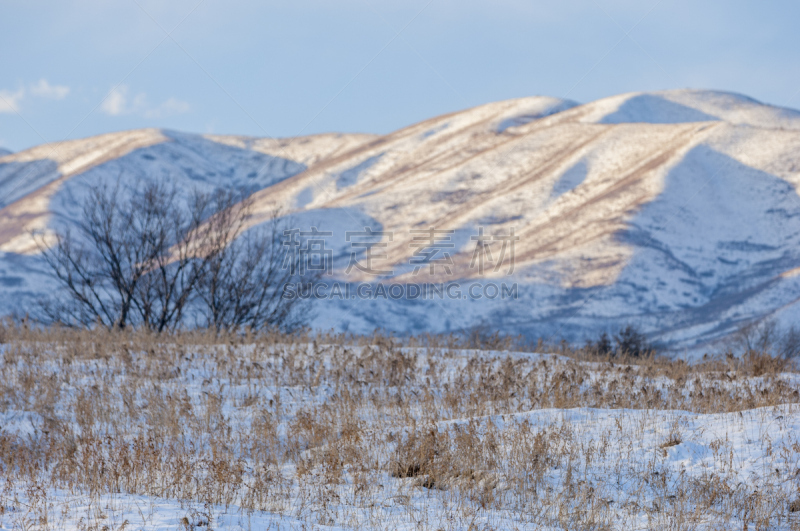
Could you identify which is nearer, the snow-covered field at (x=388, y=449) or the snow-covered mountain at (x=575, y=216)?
the snow-covered field at (x=388, y=449)

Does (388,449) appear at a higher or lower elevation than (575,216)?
lower

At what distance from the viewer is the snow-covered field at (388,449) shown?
4508 mm

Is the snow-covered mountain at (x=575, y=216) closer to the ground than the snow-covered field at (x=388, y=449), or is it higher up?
higher up

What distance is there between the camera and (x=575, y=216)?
56.6 meters

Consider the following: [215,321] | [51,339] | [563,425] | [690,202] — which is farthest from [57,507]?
[690,202]

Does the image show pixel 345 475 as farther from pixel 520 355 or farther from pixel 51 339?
pixel 51 339

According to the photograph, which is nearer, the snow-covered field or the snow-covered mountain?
the snow-covered field

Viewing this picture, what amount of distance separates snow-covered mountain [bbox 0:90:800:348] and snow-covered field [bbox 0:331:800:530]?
15.1 m

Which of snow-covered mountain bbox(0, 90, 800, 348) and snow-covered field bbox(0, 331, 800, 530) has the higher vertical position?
snow-covered mountain bbox(0, 90, 800, 348)

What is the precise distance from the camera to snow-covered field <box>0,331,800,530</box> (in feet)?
14.8

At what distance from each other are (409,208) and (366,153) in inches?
1467

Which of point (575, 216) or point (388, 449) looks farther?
point (575, 216)

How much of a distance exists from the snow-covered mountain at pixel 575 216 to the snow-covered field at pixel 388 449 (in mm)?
15074

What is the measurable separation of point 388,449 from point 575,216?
53.6 metres
